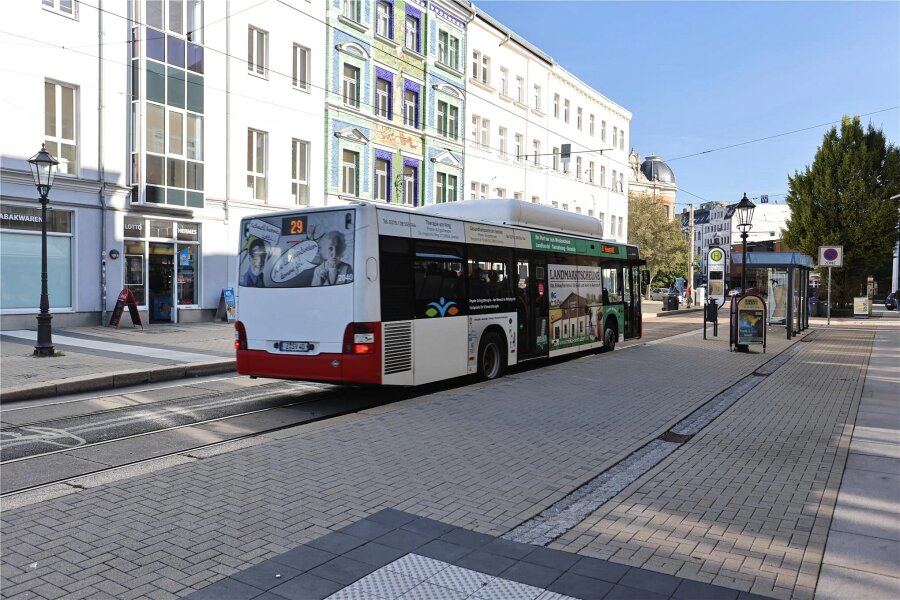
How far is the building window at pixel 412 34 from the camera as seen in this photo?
31.7 m

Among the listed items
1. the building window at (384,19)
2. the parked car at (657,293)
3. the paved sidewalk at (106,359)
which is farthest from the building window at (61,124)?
the parked car at (657,293)

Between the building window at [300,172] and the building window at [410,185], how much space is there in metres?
6.34

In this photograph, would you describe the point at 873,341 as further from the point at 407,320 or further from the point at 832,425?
the point at 407,320

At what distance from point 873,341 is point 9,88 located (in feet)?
84.7

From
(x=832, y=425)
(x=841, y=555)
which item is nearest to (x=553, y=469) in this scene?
(x=841, y=555)

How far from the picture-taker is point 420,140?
32812 mm

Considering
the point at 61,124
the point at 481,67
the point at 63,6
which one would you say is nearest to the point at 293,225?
the point at 61,124

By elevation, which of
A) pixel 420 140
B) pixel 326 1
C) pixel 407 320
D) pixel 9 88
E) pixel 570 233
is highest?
pixel 326 1

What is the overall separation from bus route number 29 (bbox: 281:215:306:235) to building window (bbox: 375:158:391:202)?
20.8 meters

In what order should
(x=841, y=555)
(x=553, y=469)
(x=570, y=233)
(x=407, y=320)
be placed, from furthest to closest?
(x=570, y=233) < (x=407, y=320) < (x=553, y=469) < (x=841, y=555)

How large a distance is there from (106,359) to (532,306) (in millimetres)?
8239

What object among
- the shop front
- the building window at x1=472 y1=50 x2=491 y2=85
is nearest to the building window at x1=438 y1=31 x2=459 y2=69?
the building window at x1=472 y1=50 x2=491 y2=85

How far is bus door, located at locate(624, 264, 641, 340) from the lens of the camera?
1850cm

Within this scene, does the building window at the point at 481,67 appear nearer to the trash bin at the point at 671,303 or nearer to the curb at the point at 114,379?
the trash bin at the point at 671,303
